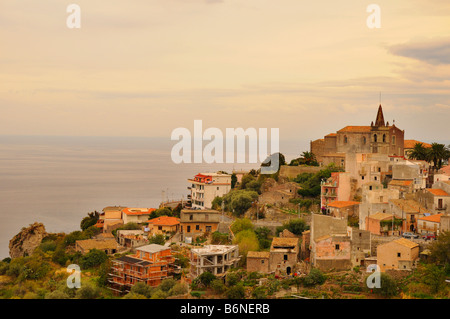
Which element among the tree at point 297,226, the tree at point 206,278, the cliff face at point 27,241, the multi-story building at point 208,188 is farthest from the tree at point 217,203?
the tree at point 206,278

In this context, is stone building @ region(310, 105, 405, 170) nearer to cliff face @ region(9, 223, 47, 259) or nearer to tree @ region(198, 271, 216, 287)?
tree @ region(198, 271, 216, 287)

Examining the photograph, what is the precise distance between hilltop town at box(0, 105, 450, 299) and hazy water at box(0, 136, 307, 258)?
46.4 ft

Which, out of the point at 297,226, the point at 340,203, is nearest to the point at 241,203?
the point at 297,226

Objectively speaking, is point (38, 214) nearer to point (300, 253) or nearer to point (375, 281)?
point (300, 253)

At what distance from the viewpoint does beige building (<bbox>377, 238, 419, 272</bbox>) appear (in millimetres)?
19297

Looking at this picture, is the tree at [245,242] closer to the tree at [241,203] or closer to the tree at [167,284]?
the tree at [167,284]

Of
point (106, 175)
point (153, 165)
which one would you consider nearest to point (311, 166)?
point (106, 175)

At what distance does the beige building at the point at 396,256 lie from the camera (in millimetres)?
19297

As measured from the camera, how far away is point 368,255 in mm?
20406

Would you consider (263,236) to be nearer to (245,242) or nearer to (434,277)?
(245,242)

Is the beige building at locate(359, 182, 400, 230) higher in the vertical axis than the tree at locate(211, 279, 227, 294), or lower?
higher

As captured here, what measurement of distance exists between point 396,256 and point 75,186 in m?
59.9

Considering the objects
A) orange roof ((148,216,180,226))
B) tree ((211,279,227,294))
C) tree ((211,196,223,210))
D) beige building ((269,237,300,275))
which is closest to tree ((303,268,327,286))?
beige building ((269,237,300,275))

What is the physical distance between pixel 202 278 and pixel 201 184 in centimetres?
1490
